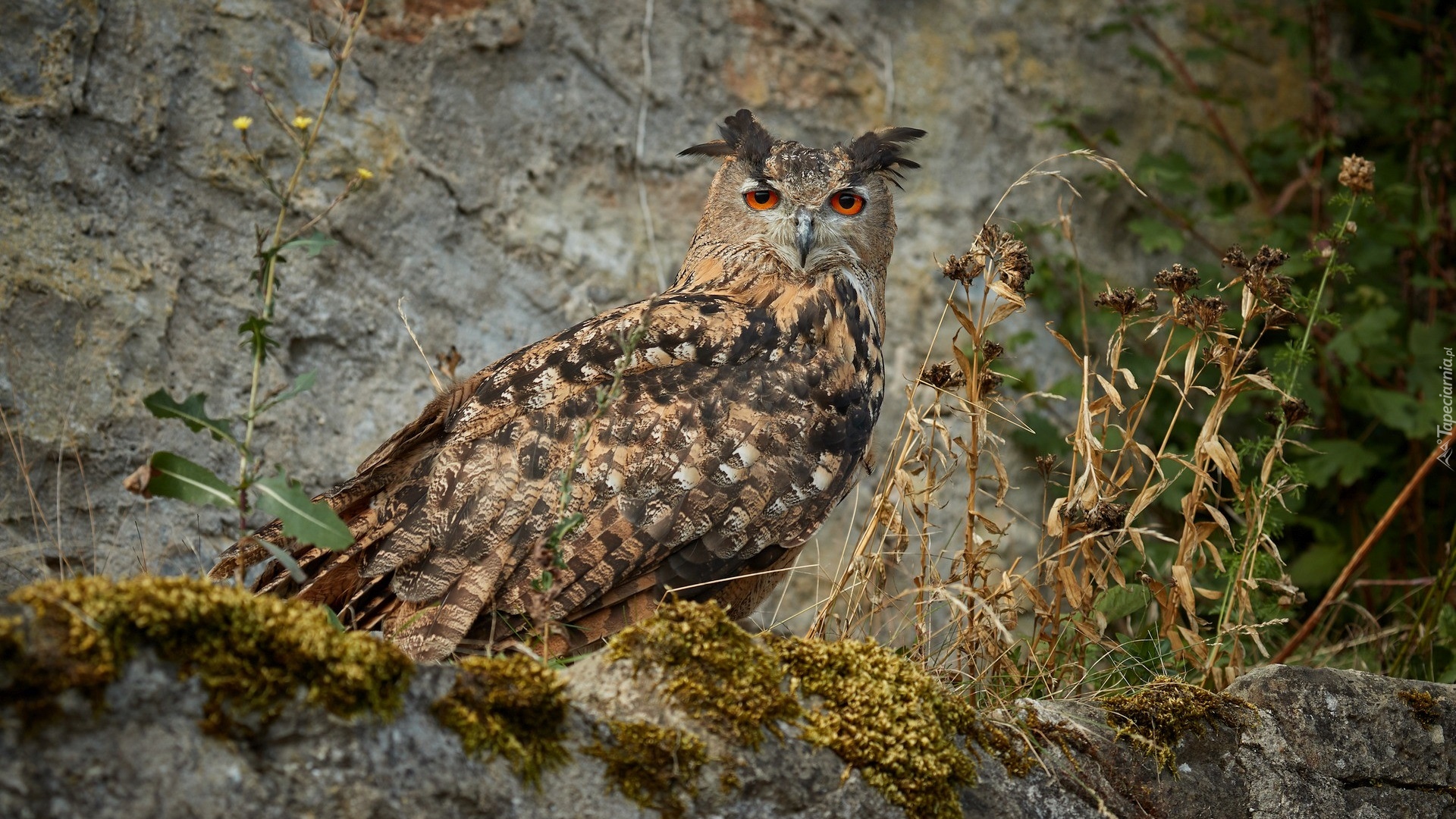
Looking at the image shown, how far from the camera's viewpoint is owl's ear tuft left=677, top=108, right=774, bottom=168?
3.96m

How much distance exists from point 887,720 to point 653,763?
1.62ft

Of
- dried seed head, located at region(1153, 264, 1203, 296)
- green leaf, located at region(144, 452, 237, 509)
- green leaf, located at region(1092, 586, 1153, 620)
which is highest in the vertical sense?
dried seed head, located at region(1153, 264, 1203, 296)

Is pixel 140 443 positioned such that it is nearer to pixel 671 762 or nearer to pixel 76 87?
pixel 76 87

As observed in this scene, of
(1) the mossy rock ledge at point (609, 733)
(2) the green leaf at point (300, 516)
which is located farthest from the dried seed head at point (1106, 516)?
(2) the green leaf at point (300, 516)

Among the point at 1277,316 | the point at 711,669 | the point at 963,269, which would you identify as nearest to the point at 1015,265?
the point at 963,269

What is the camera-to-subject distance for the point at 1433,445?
523cm

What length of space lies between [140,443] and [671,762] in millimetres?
2723

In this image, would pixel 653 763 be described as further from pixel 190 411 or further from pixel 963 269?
pixel 963 269

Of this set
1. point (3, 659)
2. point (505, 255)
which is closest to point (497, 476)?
point (3, 659)

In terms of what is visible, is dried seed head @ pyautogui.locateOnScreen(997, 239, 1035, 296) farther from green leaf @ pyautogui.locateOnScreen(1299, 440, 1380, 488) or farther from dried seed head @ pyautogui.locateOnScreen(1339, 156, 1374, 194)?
green leaf @ pyautogui.locateOnScreen(1299, 440, 1380, 488)

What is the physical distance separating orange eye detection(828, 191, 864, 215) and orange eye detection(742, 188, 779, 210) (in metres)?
0.18

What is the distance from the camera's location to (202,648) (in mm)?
1709

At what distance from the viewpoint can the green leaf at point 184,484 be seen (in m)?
2.21


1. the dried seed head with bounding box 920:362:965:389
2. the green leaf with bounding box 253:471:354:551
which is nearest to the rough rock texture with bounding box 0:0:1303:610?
the green leaf with bounding box 253:471:354:551
